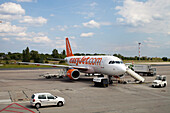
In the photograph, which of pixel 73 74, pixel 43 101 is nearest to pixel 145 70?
pixel 73 74

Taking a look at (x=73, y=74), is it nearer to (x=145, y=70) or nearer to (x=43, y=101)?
(x=43, y=101)

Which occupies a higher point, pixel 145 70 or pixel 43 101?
pixel 145 70

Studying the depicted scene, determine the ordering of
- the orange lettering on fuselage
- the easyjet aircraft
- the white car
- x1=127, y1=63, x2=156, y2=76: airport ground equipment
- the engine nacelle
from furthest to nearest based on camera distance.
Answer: x1=127, y1=63, x2=156, y2=76: airport ground equipment → the orange lettering on fuselage → the engine nacelle → the easyjet aircraft → the white car

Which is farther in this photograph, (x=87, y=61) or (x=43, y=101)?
(x=87, y=61)

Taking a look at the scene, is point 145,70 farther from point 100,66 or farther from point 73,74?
point 73,74

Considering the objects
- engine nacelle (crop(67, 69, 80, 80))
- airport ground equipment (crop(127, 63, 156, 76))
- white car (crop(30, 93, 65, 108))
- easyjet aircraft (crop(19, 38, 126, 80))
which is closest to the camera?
white car (crop(30, 93, 65, 108))

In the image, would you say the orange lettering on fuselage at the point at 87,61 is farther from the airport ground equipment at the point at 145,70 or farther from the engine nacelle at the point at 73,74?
the airport ground equipment at the point at 145,70

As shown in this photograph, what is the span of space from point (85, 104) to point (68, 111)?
3112 mm

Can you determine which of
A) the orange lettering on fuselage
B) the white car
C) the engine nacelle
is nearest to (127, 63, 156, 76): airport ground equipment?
the orange lettering on fuselage

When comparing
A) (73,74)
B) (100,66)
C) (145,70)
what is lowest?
(145,70)

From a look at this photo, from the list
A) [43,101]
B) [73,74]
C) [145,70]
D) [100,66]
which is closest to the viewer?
[43,101]

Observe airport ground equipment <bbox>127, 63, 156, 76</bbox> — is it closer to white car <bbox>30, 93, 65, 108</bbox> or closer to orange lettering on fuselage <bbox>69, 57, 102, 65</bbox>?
orange lettering on fuselage <bbox>69, 57, 102, 65</bbox>

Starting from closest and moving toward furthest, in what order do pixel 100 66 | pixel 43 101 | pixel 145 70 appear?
1. pixel 43 101
2. pixel 100 66
3. pixel 145 70

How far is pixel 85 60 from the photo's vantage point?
42.7 m
